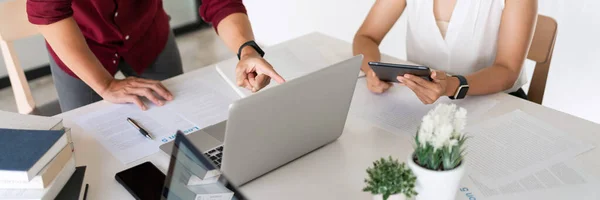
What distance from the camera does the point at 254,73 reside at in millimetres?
1420

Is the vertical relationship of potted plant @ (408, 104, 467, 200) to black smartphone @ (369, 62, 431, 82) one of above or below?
above

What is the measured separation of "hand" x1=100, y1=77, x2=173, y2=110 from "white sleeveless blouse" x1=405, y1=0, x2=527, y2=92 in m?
0.80

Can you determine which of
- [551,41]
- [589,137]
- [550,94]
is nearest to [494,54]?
[551,41]

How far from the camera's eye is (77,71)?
1.48 metres

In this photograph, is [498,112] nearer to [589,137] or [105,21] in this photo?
[589,137]

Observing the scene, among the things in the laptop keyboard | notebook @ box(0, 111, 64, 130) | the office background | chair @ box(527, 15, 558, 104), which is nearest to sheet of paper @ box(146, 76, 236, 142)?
the laptop keyboard

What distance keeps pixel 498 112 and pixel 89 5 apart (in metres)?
1.18

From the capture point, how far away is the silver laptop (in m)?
0.97

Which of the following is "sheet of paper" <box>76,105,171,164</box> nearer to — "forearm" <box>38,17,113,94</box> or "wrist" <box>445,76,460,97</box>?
"forearm" <box>38,17,113,94</box>

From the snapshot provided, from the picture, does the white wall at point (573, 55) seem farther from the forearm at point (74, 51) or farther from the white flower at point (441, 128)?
the forearm at point (74, 51)

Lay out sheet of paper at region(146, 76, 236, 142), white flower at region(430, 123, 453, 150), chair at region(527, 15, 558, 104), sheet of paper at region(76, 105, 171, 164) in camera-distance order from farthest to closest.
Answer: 1. chair at region(527, 15, 558, 104)
2. sheet of paper at region(146, 76, 236, 142)
3. sheet of paper at region(76, 105, 171, 164)
4. white flower at region(430, 123, 453, 150)

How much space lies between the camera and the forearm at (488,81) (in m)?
1.38

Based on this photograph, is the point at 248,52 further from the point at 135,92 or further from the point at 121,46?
the point at 121,46

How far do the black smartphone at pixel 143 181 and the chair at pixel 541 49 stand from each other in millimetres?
1238
